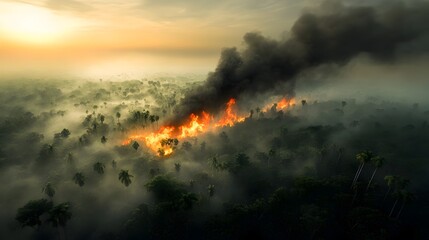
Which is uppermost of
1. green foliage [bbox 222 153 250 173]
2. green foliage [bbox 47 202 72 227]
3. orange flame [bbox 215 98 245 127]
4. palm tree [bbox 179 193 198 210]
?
orange flame [bbox 215 98 245 127]

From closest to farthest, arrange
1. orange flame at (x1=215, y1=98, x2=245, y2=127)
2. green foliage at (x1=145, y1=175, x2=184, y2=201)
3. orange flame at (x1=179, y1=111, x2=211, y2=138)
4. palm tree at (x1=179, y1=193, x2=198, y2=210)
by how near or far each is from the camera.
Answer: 1. palm tree at (x1=179, y1=193, x2=198, y2=210)
2. green foliage at (x1=145, y1=175, x2=184, y2=201)
3. orange flame at (x1=179, y1=111, x2=211, y2=138)
4. orange flame at (x1=215, y1=98, x2=245, y2=127)

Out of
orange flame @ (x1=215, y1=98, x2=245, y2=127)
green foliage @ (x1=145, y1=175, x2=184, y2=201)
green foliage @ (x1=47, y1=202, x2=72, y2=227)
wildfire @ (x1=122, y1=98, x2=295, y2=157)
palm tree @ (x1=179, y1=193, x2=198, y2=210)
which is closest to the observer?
green foliage @ (x1=47, y1=202, x2=72, y2=227)

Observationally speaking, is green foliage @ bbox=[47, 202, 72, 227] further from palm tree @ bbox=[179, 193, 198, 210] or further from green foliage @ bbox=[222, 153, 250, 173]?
green foliage @ bbox=[222, 153, 250, 173]

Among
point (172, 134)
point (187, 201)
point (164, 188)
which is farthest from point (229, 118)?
point (187, 201)

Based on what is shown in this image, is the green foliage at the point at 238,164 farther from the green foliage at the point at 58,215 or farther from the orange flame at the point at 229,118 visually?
the green foliage at the point at 58,215

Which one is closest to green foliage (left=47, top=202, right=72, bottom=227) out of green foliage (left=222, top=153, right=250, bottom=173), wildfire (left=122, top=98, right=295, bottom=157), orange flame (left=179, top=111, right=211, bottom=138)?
green foliage (left=222, top=153, right=250, bottom=173)

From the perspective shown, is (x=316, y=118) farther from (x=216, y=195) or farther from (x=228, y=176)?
(x=216, y=195)

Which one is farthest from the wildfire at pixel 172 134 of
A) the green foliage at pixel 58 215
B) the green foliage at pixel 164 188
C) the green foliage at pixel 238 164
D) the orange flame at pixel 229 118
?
the green foliage at pixel 58 215

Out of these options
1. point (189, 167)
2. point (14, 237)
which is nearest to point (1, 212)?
point (14, 237)

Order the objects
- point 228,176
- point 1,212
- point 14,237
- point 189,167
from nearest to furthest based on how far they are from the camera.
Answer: point 14,237 < point 1,212 < point 228,176 < point 189,167

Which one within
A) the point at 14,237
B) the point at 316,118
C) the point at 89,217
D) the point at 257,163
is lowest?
the point at 14,237

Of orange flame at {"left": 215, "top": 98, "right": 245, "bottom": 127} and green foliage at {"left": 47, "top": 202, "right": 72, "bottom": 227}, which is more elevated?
orange flame at {"left": 215, "top": 98, "right": 245, "bottom": 127}
